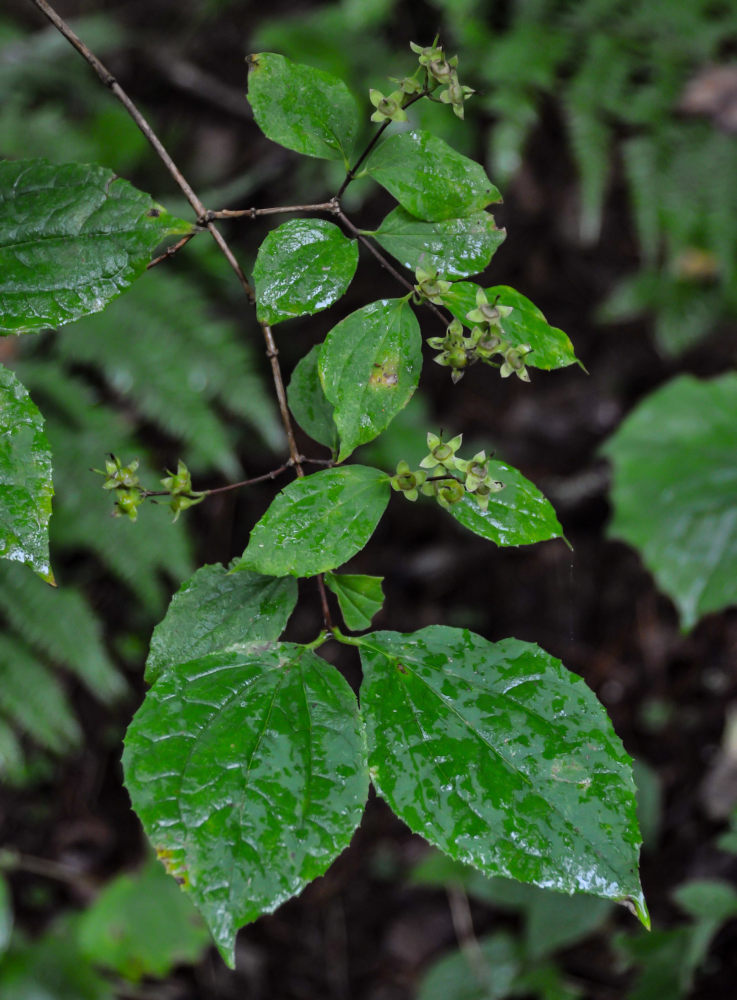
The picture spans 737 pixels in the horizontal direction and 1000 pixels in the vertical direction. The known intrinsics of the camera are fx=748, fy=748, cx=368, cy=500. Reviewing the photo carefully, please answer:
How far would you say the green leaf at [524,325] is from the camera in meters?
0.78

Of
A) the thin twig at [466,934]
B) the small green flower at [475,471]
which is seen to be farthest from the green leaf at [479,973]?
the small green flower at [475,471]

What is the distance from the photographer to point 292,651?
2.62 feet


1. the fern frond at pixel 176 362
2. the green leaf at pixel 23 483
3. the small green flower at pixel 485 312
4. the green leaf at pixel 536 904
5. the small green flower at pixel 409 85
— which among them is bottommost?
the green leaf at pixel 536 904

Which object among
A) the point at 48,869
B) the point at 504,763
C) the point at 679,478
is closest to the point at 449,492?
the point at 504,763

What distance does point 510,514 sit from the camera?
78 centimetres

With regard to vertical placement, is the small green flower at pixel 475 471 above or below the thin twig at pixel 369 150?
below

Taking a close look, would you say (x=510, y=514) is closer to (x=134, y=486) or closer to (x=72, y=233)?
(x=134, y=486)

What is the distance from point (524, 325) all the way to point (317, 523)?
0.31 meters

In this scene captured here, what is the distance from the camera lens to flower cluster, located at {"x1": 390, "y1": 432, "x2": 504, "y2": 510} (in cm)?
75

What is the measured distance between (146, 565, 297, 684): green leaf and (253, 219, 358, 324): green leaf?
29 centimetres

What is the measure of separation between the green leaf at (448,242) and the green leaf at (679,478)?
1325mm

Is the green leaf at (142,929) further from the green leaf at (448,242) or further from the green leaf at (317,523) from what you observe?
the green leaf at (448,242)

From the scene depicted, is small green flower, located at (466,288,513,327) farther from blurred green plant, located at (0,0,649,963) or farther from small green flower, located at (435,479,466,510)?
small green flower, located at (435,479,466,510)

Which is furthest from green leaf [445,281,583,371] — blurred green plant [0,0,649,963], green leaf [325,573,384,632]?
green leaf [325,573,384,632]
